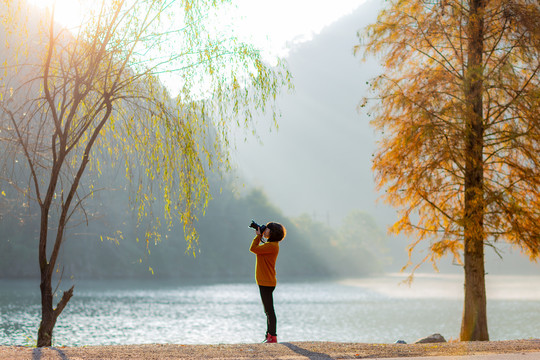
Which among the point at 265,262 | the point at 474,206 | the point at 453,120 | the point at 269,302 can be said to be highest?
the point at 453,120

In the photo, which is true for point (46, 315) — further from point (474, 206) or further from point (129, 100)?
point (474, 206)

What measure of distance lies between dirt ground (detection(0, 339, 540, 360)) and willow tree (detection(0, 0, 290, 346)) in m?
1.94

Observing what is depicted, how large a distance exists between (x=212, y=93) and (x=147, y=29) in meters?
1.42

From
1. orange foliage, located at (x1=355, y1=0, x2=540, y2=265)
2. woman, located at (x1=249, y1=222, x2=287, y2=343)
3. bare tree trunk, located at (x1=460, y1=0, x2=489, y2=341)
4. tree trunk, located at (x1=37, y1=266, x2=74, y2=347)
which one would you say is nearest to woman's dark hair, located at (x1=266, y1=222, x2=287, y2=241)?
woman, located at (x1=249, y1=222, x2=287, y2=343)

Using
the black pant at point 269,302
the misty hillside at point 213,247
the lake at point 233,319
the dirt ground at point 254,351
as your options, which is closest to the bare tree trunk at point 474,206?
the dirt ground at point 254,351

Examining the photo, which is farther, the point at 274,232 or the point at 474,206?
the point at 474,206

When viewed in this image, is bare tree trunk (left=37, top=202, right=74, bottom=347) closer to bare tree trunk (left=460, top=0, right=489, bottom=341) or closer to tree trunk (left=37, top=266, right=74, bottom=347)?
tree trunk (left=37, top=266, right=74, bottom=347)

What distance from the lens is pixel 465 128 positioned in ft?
41.3

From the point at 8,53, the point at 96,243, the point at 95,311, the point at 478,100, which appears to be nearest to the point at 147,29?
the point at 8,53

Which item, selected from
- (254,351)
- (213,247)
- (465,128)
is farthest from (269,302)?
(213,247)

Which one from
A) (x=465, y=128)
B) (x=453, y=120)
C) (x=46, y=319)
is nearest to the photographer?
(x=46, y=319)

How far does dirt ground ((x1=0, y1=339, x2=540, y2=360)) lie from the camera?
6645 mm

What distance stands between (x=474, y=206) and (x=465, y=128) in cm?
167

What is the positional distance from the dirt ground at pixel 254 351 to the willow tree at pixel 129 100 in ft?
6.35
